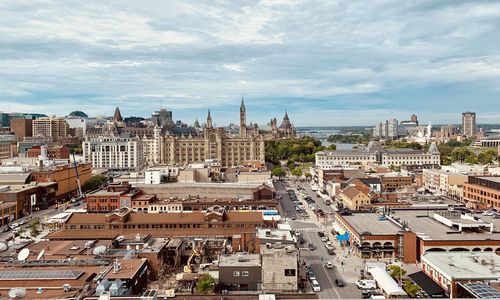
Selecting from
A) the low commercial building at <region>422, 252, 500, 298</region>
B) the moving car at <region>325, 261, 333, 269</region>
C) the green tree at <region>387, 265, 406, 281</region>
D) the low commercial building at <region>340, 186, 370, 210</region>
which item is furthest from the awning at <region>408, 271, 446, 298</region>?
the low commercial building at <region>340, 186, 370, 210</region>

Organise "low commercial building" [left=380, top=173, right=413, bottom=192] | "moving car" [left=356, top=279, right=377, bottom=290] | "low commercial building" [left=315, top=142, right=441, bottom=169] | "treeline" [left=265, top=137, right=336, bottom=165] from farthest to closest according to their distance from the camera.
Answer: "treeline" [left=265, top=137, right=336, bottom=165]
"low commercial building" [left=315, top=142, right=441, bottom=169]
"low commercial building" [left=380, top=173, right=413, bottom=192]
"moving car" [left=356, top=279, right=377, bottom=290]

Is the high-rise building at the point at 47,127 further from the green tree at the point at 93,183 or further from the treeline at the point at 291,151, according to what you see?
the green tree at the point at 93,183

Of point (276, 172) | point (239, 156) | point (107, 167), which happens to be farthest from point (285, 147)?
point (107, 167)

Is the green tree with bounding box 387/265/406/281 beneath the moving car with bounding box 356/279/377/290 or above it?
above

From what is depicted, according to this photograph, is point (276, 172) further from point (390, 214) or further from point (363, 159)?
point (390, 214)

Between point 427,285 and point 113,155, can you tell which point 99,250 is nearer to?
point 427,285

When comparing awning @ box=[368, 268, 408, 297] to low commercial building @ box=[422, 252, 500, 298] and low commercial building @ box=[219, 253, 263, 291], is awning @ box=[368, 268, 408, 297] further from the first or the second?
low commercial building @ box=[219, 253, 263, 291]

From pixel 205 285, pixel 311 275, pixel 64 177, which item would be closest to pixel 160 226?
pixel 311 275

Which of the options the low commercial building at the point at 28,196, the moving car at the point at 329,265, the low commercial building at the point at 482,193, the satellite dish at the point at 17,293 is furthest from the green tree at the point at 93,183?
the satellite dish at the point at 17,293
